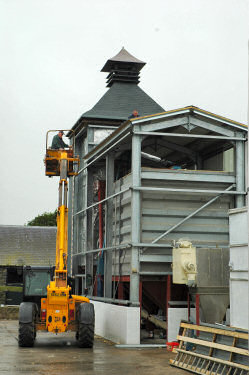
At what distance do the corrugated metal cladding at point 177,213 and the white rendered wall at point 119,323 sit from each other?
136cm

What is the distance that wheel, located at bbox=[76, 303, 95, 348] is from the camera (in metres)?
16.5

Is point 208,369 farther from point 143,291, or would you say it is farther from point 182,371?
point 143,291

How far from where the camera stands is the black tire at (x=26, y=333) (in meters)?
16.5

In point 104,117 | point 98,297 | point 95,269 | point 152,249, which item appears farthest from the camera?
point 104,117

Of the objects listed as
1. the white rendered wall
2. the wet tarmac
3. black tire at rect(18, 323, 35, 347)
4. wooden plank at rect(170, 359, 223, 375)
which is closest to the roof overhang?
the white rendered wall

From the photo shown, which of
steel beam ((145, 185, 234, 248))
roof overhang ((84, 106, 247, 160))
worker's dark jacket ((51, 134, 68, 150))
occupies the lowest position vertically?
steel beam ((145, 185, 234, 248))

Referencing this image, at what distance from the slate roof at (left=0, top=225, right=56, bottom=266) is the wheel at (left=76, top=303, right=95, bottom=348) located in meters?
20.7

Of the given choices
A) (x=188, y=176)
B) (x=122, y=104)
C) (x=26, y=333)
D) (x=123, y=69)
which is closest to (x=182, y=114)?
(x=188, y=176)

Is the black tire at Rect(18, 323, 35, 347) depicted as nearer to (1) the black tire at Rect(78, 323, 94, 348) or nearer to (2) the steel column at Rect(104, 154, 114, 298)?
(1) the black tire at Rect(78, 323, 94, 348)

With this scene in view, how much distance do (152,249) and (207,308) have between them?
8.60 feet

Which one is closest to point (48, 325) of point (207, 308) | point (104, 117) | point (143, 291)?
point (143, 291)

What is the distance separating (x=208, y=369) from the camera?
42.0ft

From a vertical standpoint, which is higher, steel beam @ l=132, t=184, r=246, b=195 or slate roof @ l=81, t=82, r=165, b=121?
slate roof @ l=81, t=82, r=165, b=121

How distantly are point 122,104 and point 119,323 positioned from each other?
12.8 m
